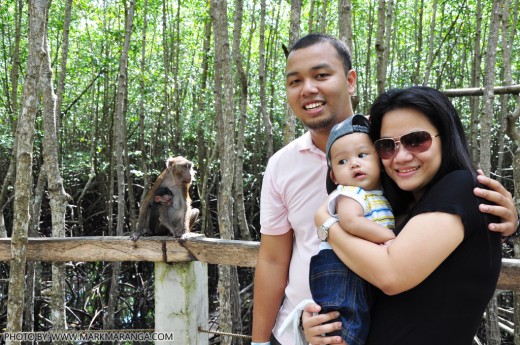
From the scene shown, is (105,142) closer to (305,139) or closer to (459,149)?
(305,139)

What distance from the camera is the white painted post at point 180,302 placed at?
109 inches

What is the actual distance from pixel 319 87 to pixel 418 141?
0.50 meters

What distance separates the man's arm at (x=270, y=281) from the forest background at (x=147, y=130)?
1.23 meters

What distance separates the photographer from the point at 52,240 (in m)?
3.00

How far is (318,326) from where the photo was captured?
1417 millimetres

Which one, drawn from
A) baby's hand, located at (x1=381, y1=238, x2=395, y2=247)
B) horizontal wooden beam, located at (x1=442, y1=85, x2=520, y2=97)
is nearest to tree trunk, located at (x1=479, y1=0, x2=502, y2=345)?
horizontal wooden beam, located at (x1=442, y1=85, x2=520, y2=97)

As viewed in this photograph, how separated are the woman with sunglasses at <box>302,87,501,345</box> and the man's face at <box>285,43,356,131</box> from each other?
33 centimetres

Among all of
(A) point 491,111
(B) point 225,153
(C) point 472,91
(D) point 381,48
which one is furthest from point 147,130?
(C) point 472,91

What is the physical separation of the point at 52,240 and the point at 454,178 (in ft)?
8.04

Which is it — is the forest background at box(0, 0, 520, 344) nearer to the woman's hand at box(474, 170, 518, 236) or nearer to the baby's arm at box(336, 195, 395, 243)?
the woman's hand at box(474, 170, 518, 236)

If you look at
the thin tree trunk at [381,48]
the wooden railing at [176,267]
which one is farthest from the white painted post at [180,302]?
the thin tree trunk at [381,48]

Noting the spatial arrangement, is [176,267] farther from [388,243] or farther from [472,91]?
[472,91]

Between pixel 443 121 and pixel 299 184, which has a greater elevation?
pixel 443 121

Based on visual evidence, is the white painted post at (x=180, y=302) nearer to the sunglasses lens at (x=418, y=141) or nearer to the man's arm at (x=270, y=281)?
the man's arm at (x=270, y=281)
